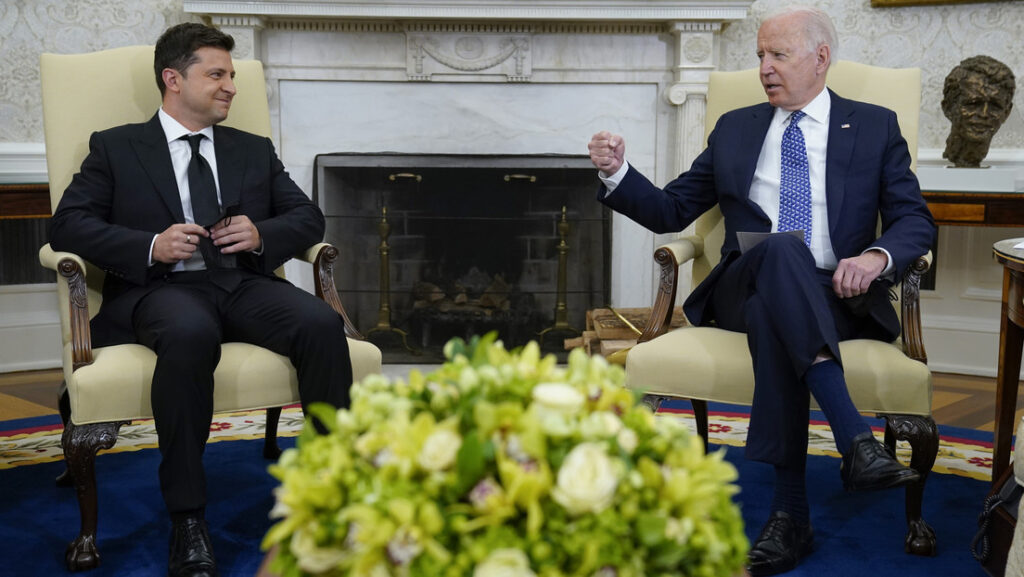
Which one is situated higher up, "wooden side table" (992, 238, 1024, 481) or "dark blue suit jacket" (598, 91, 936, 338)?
"dark blue suit jacket" (598, 91, 936, 338)

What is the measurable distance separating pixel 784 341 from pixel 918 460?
42 cm

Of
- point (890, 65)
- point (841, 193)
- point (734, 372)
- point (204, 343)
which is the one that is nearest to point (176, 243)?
point (204, 343)

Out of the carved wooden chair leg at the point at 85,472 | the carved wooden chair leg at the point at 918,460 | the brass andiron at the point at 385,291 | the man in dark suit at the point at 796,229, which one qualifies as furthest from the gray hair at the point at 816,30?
the brass andiron at the point at 385,291

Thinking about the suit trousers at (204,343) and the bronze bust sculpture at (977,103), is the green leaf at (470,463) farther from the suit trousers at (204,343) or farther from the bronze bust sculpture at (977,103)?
the bronze bust sculpture at (977,103)

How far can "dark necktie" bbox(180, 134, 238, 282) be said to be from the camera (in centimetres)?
234

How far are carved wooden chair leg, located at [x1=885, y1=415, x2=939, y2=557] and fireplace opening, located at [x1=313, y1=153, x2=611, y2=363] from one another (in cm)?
222

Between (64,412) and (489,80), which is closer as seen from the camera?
(64,412)

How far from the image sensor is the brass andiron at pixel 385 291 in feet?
13.8

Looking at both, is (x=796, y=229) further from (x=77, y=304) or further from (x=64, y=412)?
(x=64, y=412)

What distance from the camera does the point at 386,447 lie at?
3.07 ft

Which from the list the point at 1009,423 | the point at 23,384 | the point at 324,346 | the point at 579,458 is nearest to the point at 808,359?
the point at 1009,423

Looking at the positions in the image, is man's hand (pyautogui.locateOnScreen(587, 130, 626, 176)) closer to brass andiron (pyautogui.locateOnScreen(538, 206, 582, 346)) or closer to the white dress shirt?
the white dress shirt

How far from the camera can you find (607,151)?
2385 mm

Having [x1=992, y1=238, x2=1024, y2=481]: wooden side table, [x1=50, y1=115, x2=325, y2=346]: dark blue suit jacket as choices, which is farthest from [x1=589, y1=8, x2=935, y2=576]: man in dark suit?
[x1=50, y1=115, x2=325, y2=346]: dark blue suit jacket
